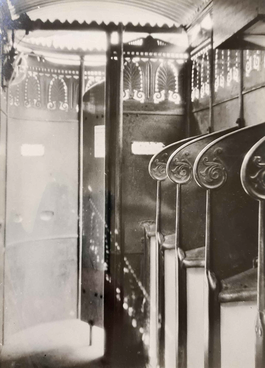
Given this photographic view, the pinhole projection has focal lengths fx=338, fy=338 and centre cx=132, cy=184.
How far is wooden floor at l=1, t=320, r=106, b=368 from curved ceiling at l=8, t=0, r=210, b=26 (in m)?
1.57

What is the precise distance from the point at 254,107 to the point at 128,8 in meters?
0.67

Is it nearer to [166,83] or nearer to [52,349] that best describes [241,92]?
[166,83]

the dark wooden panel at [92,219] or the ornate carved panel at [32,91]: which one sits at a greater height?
the ornate carved panel at [32,91]

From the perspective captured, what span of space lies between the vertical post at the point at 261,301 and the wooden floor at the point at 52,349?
3.55 feet

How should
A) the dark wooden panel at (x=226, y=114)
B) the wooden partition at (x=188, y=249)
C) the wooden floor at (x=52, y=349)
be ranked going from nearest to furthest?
the wooden partition at (x=188, y=249), the dark wooden panel at (x=226, y=114), the wooden floor at (x=52, y=349)

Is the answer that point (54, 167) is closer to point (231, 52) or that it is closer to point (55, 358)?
point (55, 358)

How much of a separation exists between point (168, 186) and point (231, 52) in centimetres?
56

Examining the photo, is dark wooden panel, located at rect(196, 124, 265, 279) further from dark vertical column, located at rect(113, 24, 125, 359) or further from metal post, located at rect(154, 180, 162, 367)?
dark vertical column, located at rect(113, 24, 125, 359)

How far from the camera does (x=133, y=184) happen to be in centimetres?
157

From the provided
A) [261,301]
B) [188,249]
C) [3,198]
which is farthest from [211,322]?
[3,198]

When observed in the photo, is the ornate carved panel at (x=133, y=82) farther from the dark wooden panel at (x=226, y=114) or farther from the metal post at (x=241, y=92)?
the metal post at (x=241, y=92)

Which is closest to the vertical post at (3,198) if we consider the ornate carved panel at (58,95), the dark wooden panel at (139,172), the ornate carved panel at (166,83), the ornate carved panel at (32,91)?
the ornate carved panel at (32,91)

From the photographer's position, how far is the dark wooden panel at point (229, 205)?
91 cm

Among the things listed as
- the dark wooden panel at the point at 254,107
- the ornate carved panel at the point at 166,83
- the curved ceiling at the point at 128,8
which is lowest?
the dark wooden panel at the point at 254,107
